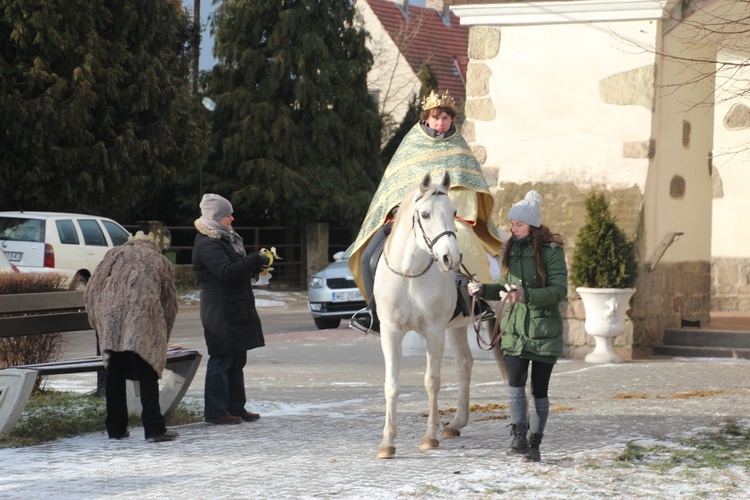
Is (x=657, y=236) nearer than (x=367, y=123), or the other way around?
(x=657, y=236)

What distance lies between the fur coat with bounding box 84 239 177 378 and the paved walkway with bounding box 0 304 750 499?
69cm

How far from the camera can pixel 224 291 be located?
970cm

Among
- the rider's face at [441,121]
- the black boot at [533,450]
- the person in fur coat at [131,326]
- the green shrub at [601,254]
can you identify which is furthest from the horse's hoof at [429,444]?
the green shrub at [601,254]

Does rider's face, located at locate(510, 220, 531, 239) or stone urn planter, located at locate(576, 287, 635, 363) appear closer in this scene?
rider's face, located at locate(510, 220, 531, 239)

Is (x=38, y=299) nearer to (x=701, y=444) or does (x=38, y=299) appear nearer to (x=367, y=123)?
(x=701, y=444)

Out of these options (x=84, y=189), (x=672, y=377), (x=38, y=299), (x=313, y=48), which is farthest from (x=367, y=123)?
(x=38, y=299)

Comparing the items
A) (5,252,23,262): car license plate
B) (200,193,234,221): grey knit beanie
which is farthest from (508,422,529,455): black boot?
(5,252,23,262): car license plate

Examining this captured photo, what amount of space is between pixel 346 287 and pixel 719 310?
19.2 feet

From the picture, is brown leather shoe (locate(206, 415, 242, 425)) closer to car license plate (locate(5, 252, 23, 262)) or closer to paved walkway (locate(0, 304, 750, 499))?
paved walkway (locate(0, 304, 750, 499))

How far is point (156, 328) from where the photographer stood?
8.91 metres

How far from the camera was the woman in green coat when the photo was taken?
782cm

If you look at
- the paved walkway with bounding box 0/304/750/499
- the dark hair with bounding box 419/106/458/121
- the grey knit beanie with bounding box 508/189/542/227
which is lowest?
the paved walkway with bounding box 0/304/750/499

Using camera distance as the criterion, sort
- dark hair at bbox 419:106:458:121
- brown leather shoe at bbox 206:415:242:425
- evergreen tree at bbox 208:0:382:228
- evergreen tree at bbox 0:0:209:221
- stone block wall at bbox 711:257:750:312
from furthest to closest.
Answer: evergreen tree at bbox 208:0:382:228 < evergreen tree at bbox 0:0:209:221 < stone block wall at bbox 711:257:750:312 < dark hair at bbox 419:106:458:121 < brown leather shoe at bbox 206:415:242:425

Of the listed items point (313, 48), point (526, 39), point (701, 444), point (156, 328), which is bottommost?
point (701, 444)
